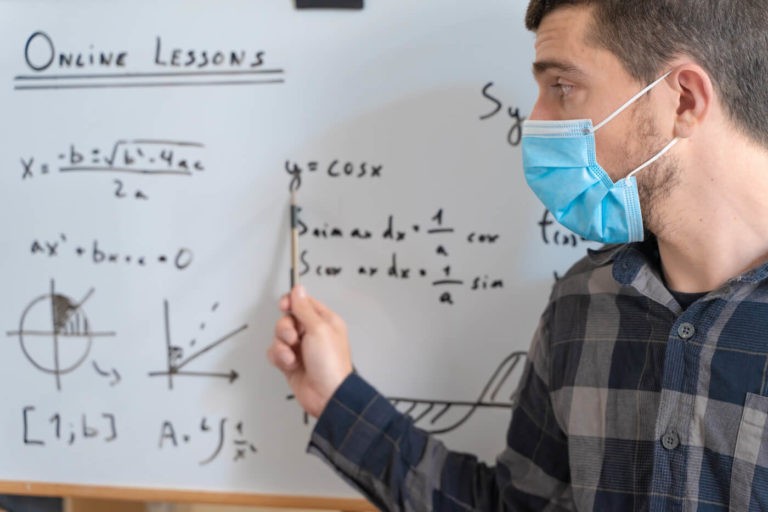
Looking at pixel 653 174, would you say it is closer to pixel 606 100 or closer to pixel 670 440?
pixel 606 100

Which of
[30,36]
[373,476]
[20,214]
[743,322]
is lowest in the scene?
[373,476]

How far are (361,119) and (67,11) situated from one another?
43 centimetres

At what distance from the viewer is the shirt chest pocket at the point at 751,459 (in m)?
0.71

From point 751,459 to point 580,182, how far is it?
0.32 metres

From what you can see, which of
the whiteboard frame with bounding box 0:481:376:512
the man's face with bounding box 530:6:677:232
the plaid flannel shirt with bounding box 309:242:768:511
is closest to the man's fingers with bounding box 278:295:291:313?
the plaid flannel shirt with bounding box 309:242:768:511

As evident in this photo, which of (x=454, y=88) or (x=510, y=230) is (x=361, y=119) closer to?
(x=454, y=88)

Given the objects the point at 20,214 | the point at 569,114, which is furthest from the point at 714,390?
the point at 20,214

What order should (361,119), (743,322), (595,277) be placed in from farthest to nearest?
(361,119) < (595,277) < (743,322)

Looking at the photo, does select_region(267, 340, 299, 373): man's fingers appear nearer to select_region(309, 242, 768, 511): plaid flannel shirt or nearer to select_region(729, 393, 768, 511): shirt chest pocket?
select_region(309, 242, 768, 511): plaid flannel shirt

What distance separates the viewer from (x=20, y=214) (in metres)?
1.08

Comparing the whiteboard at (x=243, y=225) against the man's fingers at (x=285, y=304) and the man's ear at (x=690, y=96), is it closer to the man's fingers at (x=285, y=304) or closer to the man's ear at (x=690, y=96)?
the man's fingers at (x=285, y=304)

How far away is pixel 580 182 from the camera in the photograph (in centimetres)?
81

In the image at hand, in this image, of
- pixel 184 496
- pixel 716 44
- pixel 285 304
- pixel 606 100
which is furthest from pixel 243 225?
pixel 716 44

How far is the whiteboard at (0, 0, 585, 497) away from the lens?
1.00 metres
